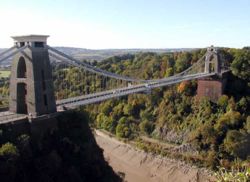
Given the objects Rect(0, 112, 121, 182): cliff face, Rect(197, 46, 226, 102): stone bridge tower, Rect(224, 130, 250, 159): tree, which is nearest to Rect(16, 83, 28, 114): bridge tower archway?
Rect(0, 112, 121, 182): cliff face

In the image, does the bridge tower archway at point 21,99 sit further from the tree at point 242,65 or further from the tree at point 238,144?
the tree at point 242,65

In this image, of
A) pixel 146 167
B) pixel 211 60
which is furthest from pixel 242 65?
pixel 146 167

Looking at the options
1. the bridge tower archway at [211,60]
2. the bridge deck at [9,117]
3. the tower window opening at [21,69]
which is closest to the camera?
the bridge deck at [9,117]

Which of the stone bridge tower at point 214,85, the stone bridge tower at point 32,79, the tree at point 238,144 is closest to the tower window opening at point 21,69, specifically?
the stone bridge tower at point 32,79

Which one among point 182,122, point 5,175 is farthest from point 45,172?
point 182,122

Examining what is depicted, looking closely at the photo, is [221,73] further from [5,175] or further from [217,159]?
[5,175]

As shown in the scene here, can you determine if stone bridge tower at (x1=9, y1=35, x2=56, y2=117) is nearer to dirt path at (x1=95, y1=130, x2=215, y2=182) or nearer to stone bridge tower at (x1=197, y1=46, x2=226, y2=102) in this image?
dirt path at (x1=95, y1=130, x2=215, y2=182)

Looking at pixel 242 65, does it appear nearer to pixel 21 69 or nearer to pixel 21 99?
pixel 21 69
